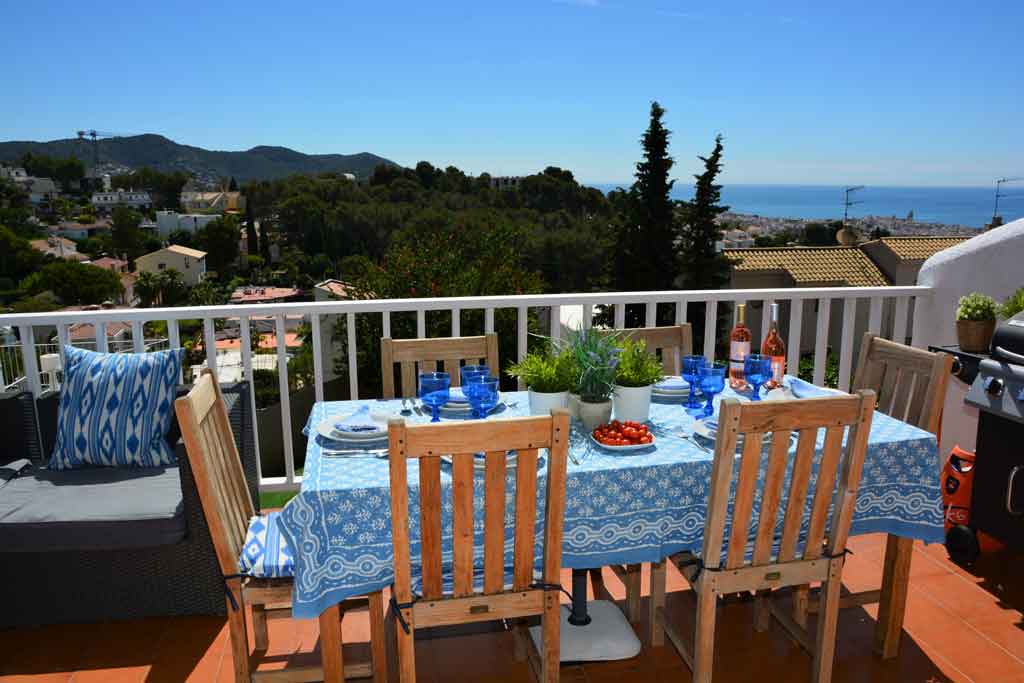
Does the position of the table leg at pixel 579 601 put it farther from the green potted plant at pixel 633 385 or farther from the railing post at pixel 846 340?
the railing post at pixel 846 340

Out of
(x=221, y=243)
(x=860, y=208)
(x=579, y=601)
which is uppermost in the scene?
(x=860, y=208)

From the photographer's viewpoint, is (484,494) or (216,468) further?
(216,468)

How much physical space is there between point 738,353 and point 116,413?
7.15ft

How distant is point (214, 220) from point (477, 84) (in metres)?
17.9

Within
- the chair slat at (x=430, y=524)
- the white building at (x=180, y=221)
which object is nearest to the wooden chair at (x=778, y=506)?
the chair slat at (x=430, y=524)

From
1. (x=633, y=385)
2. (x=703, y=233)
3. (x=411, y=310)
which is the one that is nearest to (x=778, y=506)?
(x=633, y=385)

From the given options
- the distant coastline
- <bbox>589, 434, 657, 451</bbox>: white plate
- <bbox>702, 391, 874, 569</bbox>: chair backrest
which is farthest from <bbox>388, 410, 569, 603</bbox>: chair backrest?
the distant coastline

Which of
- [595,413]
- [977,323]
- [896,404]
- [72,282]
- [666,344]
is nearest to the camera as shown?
[595,413]

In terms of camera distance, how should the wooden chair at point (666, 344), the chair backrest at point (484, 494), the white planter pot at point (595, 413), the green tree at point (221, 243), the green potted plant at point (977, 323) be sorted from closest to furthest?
the chair backrest at point (484, 494), the white planter pot at point (595, 413), the wooden chair at point (666, 344), the green potted plant at point (977, 323), the green tree at point (221, 243)

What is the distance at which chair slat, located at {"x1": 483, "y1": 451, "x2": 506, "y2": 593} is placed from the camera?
1.51 metres

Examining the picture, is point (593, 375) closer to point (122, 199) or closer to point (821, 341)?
point (821, 341)

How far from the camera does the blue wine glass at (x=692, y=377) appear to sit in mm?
2201

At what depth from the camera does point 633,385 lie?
6.69 feet

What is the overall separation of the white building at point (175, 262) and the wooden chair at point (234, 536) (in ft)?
141
